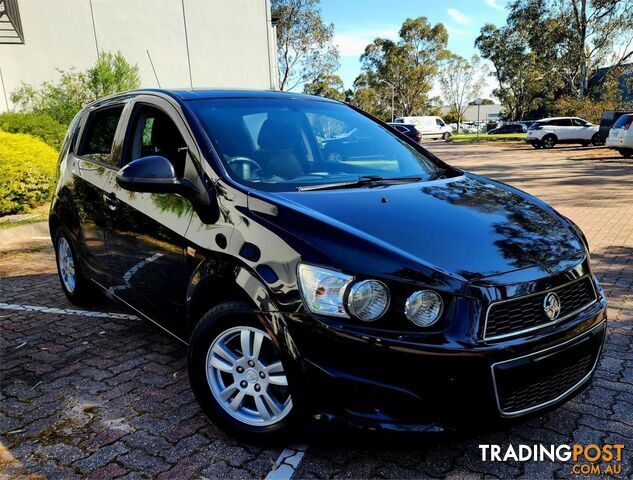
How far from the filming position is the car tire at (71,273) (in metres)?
4.40

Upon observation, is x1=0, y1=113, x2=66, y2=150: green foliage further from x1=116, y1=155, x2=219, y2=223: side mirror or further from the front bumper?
the front bumper

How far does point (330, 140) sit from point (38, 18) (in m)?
17.4

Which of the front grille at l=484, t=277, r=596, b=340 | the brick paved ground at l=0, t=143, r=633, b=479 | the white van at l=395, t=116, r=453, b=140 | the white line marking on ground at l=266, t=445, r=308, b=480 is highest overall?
the front grille at l=484, t=277, r=596, b=340

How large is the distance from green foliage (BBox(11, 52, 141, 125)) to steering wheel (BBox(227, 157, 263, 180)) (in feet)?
52.0

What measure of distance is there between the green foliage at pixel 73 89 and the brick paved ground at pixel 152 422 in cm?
1428

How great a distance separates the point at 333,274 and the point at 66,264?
3523mm

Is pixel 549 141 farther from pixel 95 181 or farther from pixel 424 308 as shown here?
pixel 424 308

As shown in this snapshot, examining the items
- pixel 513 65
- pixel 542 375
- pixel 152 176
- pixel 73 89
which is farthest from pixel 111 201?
pixel 513 65

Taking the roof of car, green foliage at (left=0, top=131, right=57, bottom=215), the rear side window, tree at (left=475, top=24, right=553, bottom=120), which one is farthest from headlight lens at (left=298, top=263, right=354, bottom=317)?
tree at (left=475, top=24, right=553, bottom=120)

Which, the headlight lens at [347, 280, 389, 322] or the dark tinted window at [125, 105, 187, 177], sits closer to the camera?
the headlight lens at [347, 280, 389, 322]

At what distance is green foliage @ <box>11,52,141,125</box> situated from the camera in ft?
55.0

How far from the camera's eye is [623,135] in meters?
18.1

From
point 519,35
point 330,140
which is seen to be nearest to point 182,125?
point 330,140

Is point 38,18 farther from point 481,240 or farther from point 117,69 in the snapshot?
point 481,240
